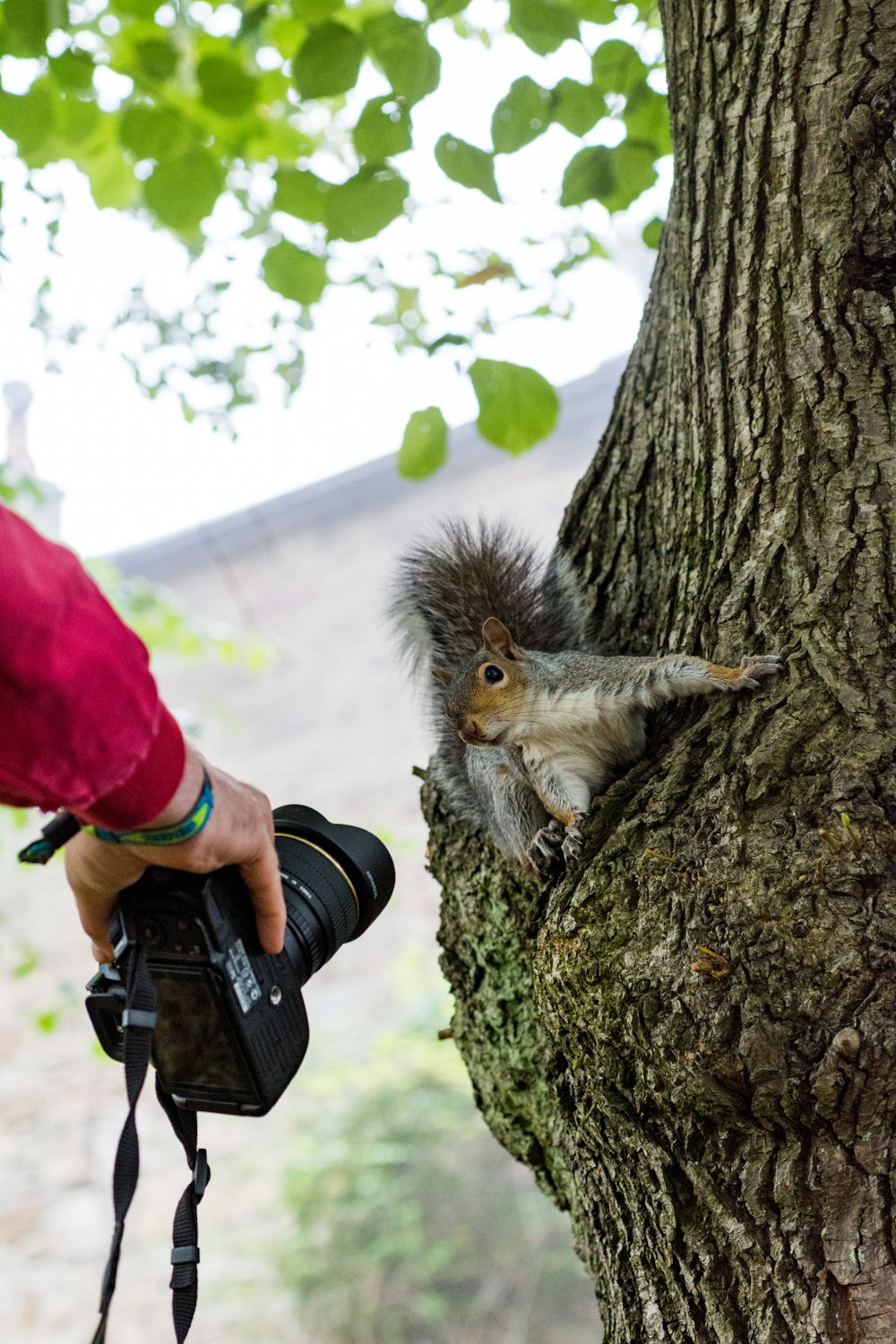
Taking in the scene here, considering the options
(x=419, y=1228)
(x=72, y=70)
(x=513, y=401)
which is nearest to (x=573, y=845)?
(x=513, y=401)

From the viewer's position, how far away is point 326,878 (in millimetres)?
987

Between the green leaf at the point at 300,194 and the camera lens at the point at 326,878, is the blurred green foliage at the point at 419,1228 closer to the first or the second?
the camera lens at the point at 326,878

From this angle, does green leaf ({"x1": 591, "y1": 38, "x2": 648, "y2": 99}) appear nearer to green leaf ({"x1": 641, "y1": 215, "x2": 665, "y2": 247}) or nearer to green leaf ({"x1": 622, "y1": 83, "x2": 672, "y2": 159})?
green leaf ({"x1": 622, "y1": 83, "x2": 672, "y2": 159})

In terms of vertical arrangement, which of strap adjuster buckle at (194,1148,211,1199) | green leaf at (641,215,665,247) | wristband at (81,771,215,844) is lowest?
strap adjuster buckle at (194,1148,211,1199)

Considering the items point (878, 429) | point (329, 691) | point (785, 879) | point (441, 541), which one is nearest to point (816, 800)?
point (785, 879)

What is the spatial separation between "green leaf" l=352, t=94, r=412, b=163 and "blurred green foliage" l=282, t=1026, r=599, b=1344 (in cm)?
286

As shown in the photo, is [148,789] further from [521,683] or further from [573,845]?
[521,683]

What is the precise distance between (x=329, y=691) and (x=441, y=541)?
10.2ft

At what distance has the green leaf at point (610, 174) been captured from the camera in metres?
1.45

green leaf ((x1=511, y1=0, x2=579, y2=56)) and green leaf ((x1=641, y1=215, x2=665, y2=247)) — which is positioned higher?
green leaf ((x1=511, y1=0, x2=579, y2=56))

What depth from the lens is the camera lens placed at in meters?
0.95

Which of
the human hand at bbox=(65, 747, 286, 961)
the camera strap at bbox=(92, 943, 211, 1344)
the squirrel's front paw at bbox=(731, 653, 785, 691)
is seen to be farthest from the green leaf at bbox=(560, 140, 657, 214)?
the camera strap at bbox=(92, 943, 211, 1344)

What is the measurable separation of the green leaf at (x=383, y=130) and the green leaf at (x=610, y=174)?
0.23 metres

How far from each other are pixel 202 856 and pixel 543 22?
115 cm
